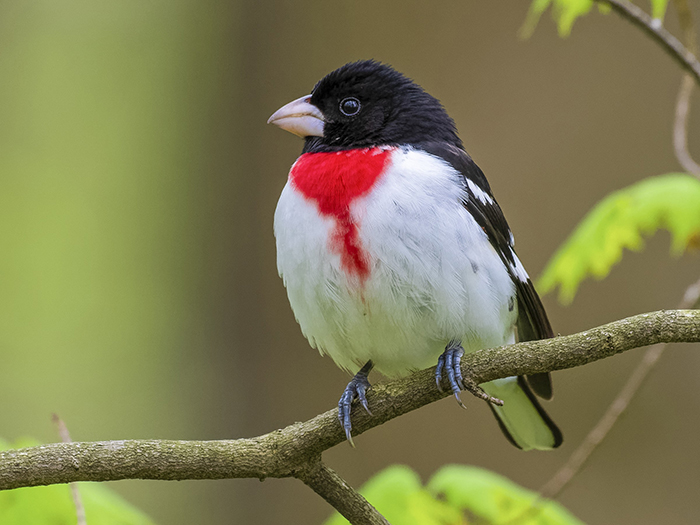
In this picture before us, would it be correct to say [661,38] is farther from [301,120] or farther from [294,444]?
[294,444]

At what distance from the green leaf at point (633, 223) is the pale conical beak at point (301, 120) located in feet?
3.03

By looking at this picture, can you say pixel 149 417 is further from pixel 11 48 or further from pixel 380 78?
pixel 380 78

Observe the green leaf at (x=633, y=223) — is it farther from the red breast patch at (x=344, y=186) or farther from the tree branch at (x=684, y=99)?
the red breast patch at (x=344, y=186)

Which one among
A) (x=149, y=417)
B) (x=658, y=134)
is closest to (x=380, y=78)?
(x=658, y=134)

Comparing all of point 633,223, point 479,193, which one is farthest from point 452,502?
point 633,223

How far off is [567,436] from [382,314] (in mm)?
2567

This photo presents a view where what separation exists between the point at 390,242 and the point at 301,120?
65 centimetres

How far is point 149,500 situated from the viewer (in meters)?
5.16

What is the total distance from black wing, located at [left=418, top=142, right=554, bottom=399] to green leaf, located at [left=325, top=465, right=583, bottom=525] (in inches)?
17.0

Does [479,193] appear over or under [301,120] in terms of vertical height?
under

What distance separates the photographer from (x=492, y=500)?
7.11 feet

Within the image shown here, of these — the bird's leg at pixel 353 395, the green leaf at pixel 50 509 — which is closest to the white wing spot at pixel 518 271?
the bird's leg at pixel 353 395

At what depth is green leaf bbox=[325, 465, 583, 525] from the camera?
2.15m

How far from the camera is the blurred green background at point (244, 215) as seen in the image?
4.33 metres
